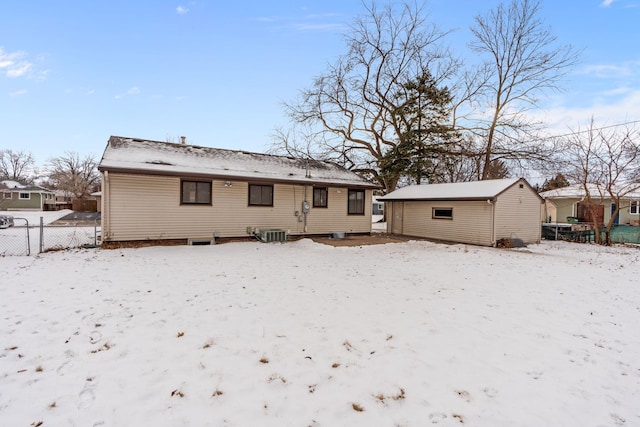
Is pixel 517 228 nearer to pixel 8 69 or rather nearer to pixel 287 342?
pixel 287 342

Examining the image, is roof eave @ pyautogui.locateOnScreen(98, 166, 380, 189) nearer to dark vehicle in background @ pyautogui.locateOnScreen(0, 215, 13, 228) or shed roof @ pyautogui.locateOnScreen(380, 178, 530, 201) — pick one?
shed roof @ pyautogui.locateOnScreen(380, 178, 530, 201)

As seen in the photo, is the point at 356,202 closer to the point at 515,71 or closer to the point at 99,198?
the point at 515,71

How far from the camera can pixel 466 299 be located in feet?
17.3

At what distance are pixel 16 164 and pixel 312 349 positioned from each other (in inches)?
2810

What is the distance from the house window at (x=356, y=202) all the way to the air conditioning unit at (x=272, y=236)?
12.2 feet

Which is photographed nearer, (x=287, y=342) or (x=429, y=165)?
(x=287, y=342)

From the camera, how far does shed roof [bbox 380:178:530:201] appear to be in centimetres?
1261

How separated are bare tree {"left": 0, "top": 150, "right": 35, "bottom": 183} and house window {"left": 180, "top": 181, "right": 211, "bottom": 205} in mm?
59728

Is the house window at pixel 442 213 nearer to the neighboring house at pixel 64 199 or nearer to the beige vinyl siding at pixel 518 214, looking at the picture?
the beige vinyl siding at pixel 518 214

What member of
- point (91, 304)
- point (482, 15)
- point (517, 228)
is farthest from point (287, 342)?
point (482, 15)

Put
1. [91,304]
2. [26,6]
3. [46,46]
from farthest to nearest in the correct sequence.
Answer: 1. [46,46]
2. [26,6]
3. [91,304]

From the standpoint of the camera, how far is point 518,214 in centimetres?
1318

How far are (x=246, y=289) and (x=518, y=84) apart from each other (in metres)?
23.9

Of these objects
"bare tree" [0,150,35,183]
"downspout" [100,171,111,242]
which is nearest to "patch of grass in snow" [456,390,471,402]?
"downspout" [100,171,111,242]
